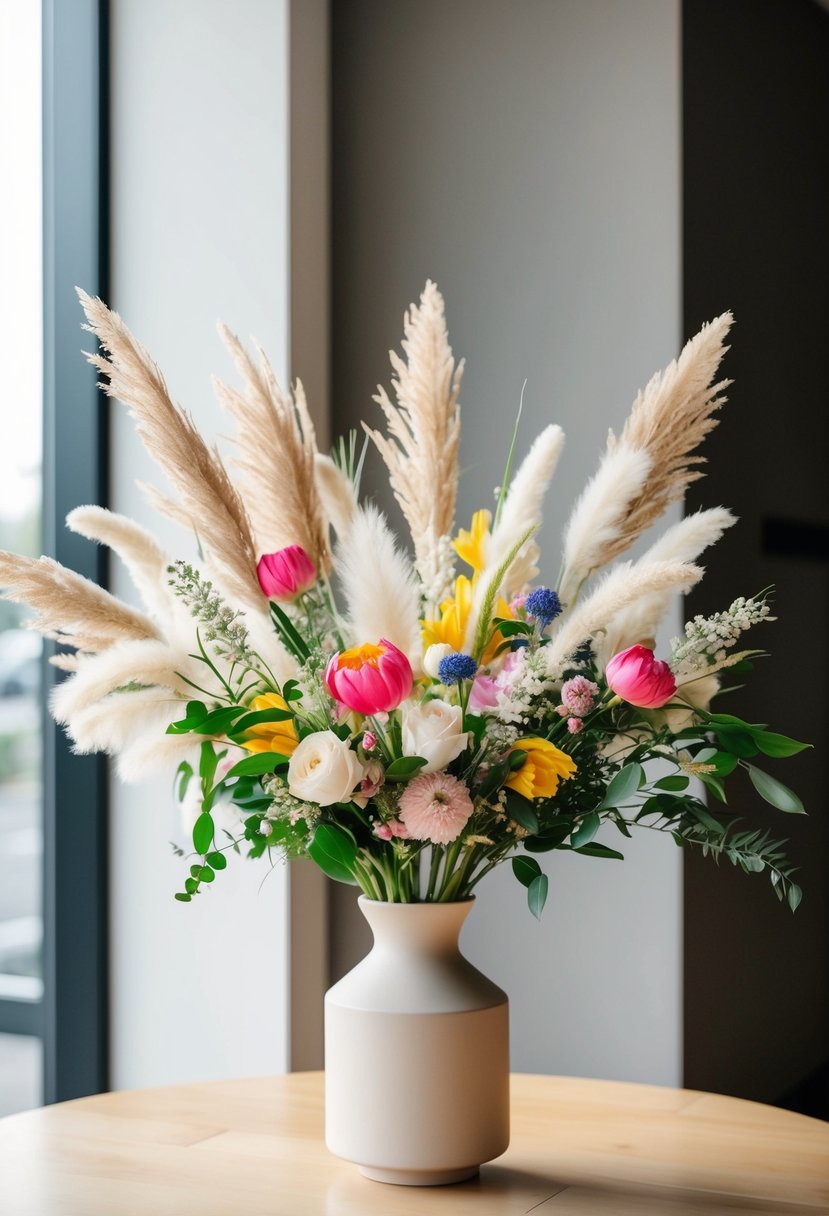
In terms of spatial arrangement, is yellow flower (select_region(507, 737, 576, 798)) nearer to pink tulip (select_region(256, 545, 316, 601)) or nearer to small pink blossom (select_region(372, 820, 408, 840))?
small pink blossom (select_region(372, 820, 408, 840))

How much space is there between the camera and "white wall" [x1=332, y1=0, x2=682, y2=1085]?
174 centimetres

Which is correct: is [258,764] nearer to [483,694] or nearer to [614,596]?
[483,694]

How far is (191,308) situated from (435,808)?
1.06 meters

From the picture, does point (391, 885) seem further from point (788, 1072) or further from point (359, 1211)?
point (788, 1072)

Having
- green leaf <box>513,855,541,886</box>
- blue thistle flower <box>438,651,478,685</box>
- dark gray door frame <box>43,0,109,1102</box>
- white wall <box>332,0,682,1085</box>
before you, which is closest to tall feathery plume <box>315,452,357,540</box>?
blue thistle flower <box>438,651,478,685</box>

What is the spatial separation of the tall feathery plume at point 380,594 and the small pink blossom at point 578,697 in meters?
0.13

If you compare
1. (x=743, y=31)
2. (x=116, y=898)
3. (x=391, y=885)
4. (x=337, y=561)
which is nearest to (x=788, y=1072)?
(x=116, y=898)

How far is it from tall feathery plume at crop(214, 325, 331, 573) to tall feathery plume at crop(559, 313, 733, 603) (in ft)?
0.80

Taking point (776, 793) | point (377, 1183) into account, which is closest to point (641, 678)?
point (776, 793)

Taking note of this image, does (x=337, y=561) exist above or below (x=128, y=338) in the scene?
below

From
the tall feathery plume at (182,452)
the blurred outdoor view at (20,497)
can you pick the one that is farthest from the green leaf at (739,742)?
the blurred outdoor view at (20,497)

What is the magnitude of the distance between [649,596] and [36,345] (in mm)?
1325

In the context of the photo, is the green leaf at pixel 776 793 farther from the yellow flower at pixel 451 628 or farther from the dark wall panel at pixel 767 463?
the dark wall panel at pixel 767 463

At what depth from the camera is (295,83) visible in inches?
73.4
